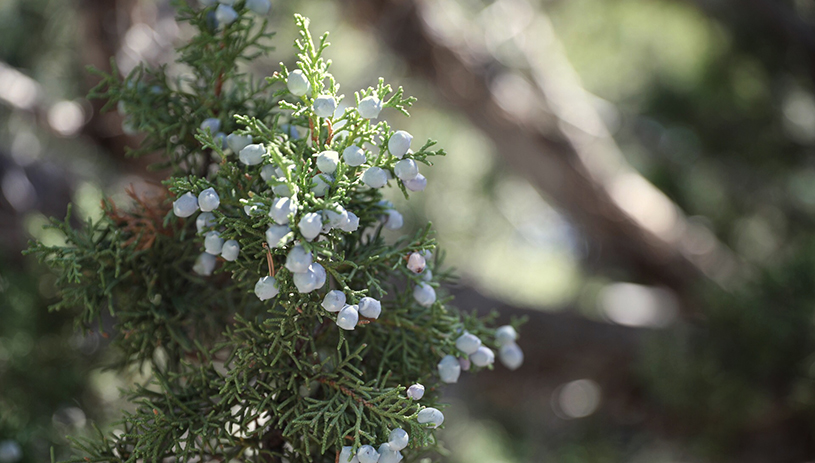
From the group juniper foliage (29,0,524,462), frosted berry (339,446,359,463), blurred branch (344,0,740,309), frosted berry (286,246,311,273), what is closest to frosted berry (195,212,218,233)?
juniper foliage (29,0,524,462)

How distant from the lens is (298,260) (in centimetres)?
38

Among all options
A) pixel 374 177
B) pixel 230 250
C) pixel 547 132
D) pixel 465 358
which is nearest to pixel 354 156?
pixel 374 177

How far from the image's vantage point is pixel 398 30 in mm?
1619

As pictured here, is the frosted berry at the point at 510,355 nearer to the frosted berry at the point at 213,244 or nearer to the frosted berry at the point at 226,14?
the frosted berry at the point at 213,244

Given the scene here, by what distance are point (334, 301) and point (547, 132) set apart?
1.38 metres

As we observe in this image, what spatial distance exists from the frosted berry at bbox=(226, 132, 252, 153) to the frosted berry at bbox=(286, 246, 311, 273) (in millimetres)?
132

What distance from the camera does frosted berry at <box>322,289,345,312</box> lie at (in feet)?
1.35

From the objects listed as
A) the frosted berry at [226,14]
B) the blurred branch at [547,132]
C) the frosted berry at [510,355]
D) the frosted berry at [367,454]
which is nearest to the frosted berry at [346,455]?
the frosted berry at [367,454]

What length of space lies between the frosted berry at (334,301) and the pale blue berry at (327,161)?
10 cm

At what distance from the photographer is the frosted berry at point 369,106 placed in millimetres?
434

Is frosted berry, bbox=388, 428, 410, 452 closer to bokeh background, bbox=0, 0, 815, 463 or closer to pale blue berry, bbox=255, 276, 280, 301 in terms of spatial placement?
pale blue berry, bbox=255, 276, 280, 301

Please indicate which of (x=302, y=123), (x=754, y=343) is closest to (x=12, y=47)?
(x=302, y=123)

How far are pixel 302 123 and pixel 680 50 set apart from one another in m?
2.88

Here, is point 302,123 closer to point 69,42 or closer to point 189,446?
point 189,446
